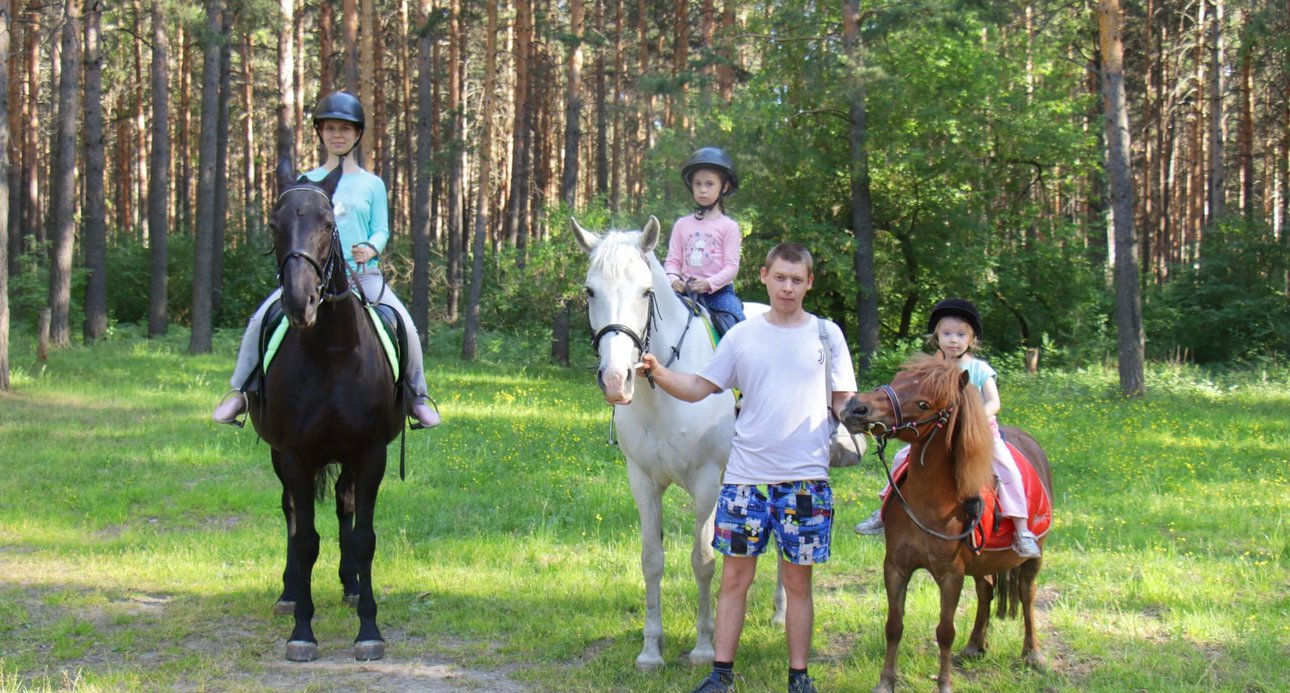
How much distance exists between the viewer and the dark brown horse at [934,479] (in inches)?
163

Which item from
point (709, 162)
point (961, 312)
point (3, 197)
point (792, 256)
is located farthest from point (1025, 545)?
point (3, 197)

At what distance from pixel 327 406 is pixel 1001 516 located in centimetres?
357

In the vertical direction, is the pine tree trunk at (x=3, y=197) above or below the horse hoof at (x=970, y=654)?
above

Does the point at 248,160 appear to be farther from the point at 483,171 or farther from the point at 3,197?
the point at 3,197

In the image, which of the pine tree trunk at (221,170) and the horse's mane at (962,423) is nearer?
the horse's mane at (962,423)

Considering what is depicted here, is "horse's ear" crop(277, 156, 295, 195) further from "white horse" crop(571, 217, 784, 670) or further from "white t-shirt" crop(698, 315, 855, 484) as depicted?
"white t-shirt" crop(698, 315, 855, 484)

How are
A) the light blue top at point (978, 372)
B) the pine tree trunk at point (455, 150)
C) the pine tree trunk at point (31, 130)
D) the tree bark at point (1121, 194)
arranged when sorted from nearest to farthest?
the light blue top at point (978, 372) → the tree bark at point (1121, 194) → the pine tree trunk at point (455, 150) → the pine tree trunk at point (31, 130)

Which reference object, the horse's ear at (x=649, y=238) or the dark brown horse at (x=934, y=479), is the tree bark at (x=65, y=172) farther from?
the dark brown horse at (x=934, y=479)

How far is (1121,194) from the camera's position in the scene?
17.0 meters

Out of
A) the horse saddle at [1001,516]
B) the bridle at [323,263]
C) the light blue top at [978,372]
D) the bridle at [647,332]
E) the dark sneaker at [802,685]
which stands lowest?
the dark sneaker at [802,685]

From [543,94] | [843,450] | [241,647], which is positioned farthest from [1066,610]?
[543,94]

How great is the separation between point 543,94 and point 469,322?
1402 cm

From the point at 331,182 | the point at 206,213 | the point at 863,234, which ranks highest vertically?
the point at 206,213

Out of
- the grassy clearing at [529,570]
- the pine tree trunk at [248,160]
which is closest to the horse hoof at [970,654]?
the grassy clearing at [529,570]
